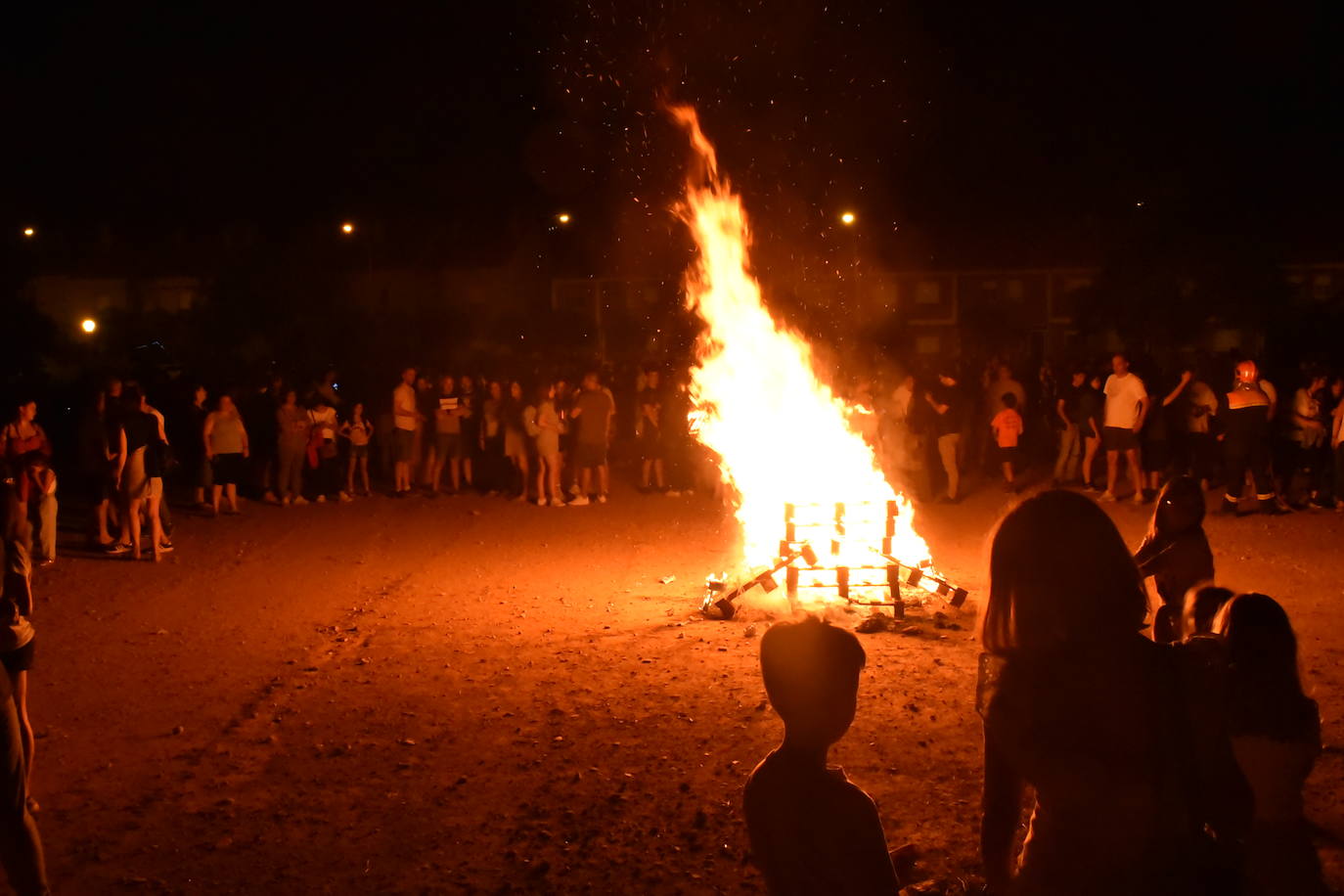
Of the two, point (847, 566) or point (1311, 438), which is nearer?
point (847, 566)

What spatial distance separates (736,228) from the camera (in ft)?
42.1

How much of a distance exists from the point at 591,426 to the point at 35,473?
23.6ft

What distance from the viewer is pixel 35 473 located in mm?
10867

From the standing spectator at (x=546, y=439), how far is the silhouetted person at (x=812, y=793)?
13558 mm

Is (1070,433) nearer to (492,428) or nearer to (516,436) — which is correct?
(516,436)

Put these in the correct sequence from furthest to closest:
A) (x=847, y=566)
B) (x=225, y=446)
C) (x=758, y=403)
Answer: (x=225, y=446) < (x=758, y=403) < (x=847, y=566)

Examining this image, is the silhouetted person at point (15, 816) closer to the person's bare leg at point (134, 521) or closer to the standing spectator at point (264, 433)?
the person's bare leg at point (134, 521)

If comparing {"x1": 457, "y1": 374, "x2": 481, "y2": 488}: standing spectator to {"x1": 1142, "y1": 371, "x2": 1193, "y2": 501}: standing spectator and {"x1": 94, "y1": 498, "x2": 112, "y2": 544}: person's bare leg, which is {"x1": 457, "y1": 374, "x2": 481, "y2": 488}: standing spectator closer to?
{"x1": 94, "y1": 498, "x2": 112, "y2": 544}: person's bare leg

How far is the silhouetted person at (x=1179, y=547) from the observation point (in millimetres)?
5539

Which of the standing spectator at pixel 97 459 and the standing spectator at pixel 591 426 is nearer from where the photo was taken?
the standing spectator at pixel 97 459

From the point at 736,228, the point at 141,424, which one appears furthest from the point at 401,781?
the point at 736,228

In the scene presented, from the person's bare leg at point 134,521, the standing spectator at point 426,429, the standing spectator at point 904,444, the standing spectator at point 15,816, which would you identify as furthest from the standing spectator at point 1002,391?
the standing spectator at point 15,816

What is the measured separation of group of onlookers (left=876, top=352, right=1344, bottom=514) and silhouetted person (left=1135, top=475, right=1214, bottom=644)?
361 inches

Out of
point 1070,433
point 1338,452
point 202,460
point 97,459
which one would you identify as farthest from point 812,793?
point 1070,433
